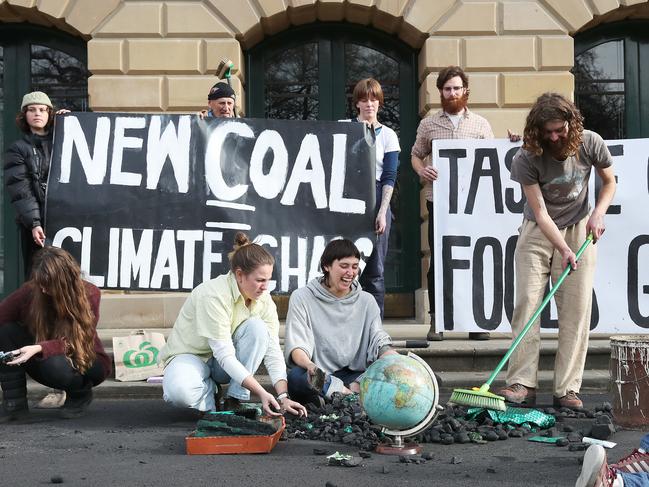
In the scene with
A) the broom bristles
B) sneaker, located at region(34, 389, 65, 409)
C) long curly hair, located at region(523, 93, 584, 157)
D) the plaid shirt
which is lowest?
sneaker, located at region(34, 389, 65, 409)

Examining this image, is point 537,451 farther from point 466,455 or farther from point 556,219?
point 556,219

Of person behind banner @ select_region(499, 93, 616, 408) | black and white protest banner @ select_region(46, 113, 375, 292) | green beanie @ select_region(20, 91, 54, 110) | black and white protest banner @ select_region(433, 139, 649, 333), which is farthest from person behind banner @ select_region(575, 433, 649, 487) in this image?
green beanie @ select_region(20, 91, 54, 110)

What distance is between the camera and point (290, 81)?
10812mm

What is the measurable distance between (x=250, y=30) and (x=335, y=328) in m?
5.06

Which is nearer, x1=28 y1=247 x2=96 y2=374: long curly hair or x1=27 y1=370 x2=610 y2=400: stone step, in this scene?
x1=28 y1=247 x2=96 y2=374: long curly hair

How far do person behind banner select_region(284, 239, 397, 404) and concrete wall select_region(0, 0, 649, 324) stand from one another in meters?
4.15

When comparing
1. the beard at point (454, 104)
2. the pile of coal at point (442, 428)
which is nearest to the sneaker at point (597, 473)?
the pile of coal at point (442, 428)

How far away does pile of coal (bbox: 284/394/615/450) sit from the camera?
5188mm

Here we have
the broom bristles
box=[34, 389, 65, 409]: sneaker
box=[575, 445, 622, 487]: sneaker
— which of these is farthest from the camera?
box=[34, 389, 65, 409]: sneaker

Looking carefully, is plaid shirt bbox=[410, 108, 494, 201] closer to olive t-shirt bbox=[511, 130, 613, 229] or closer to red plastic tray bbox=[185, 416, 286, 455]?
olive t-shirt bbox=[511, 130, 613, 229]

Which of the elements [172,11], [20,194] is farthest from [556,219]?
[172,11]

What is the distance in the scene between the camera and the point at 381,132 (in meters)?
7.84

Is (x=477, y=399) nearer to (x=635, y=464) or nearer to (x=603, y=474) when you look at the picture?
(x=635, y=464)

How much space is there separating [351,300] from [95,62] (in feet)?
17.2
